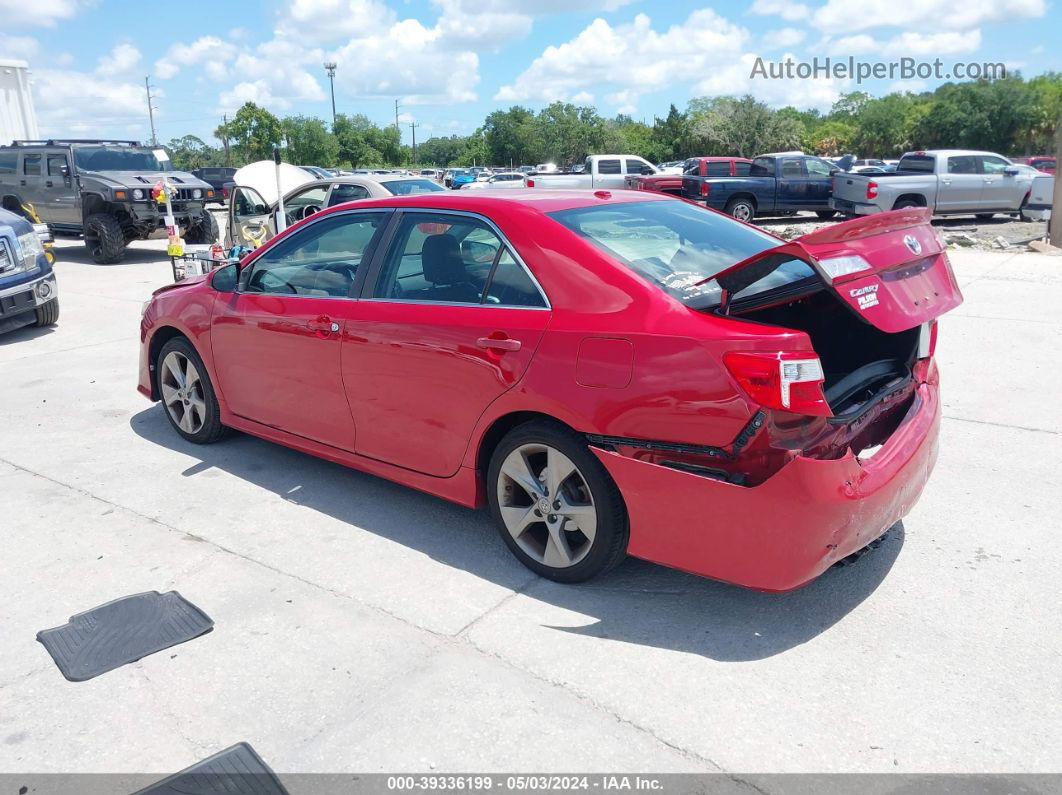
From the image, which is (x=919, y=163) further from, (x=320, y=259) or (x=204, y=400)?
(x=204, y=400)

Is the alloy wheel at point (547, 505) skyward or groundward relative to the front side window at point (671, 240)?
groundward

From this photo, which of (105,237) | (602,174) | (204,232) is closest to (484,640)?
(105,237)

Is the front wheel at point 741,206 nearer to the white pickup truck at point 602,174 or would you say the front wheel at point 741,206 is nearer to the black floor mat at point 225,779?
the white pickup truck at point 602,174

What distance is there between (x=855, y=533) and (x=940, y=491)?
1.76 metres

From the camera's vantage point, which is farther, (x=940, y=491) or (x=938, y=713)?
(x=940, y=491)

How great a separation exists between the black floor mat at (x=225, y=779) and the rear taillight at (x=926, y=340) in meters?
3.20

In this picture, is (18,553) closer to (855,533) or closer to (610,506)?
(610,506)

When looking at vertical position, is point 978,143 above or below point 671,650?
above

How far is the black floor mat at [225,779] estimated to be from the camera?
97.9 inches

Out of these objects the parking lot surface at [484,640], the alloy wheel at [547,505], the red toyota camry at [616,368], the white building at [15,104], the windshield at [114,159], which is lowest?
the parking lot surface at [484,640]

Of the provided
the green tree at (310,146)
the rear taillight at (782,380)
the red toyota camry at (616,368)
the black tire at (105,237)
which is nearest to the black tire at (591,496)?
the red toyota camry at (616,368)

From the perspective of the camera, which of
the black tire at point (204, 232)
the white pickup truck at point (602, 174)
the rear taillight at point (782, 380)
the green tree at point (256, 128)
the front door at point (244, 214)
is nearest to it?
the rear taillight at point (782, 380)

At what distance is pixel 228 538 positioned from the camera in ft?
13.6

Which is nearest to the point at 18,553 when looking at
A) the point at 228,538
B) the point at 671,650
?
the point at 228,538
